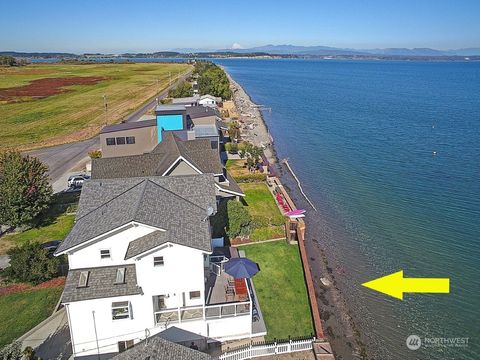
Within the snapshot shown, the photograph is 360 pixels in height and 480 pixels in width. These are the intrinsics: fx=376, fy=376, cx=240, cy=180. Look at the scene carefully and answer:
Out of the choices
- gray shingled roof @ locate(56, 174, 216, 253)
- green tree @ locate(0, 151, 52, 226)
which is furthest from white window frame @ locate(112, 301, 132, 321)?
green tree @ locate(0, 151, 52, 226)

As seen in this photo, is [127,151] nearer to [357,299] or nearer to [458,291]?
[357,299]

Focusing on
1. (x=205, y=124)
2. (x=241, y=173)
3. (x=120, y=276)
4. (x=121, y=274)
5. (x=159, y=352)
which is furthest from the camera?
(x=205, y=124)

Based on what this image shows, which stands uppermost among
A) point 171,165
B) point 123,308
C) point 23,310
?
point 171,165

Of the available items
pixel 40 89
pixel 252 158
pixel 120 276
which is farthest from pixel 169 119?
pixel 40 89

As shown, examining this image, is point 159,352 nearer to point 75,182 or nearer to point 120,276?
point 120,276

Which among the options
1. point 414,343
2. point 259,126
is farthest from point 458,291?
point 259,126

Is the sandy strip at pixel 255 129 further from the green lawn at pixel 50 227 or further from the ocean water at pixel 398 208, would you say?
the green lawn at pixel 50 227

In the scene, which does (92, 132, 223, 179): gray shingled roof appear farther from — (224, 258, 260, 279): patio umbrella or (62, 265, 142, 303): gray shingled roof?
(62, 265, 142, 303): gray shingled roof
